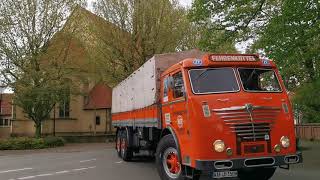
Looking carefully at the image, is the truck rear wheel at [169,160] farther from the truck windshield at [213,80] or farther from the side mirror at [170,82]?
the truck windshield at [213,80]

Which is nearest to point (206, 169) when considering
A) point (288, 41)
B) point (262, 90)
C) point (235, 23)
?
point (262, 90)

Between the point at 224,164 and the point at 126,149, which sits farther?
the point at 126,149

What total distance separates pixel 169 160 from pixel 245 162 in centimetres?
208

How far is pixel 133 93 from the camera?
696 inches

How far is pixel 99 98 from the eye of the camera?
174 feet

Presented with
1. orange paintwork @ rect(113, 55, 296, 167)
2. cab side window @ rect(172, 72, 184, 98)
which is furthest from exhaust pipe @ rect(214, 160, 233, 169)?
cab side window @ rect(172, 72, 184, 98)

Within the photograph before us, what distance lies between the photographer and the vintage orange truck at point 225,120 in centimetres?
1011

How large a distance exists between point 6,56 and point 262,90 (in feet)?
103

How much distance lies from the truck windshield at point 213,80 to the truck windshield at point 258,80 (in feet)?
0.80

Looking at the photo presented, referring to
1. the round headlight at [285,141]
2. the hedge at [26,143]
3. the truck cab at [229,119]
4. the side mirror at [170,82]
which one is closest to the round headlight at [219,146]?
the truck cab at [229,119]

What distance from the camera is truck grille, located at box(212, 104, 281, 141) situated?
10180 millimetres

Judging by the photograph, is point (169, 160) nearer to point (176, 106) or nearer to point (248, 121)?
point (176, 106)

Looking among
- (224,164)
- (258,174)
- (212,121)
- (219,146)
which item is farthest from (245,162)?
(258,174)

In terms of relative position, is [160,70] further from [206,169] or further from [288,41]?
[288,41]
